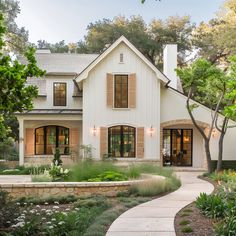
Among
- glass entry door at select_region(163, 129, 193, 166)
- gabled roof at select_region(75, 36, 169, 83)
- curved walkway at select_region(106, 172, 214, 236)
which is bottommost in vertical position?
curved walkway at select_region(106, 172, 214, 236)

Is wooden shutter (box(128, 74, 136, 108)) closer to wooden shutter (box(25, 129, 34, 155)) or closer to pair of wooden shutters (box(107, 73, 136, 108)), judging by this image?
pair of wooden shutters (box(107, 73, 136, 108))

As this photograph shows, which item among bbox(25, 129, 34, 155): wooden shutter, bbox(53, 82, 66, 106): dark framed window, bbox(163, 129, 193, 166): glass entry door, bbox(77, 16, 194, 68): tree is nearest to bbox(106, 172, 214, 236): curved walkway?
bbox(163, 129, 193, 166): glass entry door

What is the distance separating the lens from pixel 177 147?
2348cm

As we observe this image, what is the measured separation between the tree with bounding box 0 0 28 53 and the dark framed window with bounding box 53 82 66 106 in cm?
1176

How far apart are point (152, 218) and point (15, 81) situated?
409cm

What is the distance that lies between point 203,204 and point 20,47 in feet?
95.5

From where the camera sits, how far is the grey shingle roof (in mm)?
24323

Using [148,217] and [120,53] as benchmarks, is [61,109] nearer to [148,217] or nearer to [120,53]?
[120,53]

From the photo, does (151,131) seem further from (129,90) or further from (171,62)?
(171,62)

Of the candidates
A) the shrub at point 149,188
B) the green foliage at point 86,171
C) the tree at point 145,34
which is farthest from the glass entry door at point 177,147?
the tree at point 145,34

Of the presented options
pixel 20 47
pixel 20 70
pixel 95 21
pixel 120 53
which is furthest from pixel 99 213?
pixel 95 21

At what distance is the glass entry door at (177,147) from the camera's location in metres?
23.2

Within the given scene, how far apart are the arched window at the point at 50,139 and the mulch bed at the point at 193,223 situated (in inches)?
578

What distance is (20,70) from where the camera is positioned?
6.22 m
